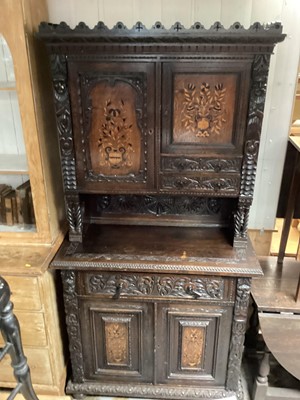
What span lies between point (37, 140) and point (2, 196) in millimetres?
436

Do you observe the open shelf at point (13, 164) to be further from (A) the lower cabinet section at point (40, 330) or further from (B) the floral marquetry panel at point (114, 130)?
(A) the lower cabinet section at point (40, 330)

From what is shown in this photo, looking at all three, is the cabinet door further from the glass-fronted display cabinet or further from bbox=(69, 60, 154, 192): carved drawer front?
the glass-fronted display cabinet

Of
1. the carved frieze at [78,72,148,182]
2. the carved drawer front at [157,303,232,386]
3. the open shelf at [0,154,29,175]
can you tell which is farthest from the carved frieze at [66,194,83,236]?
the carved drawer front at [157,303,232,386]

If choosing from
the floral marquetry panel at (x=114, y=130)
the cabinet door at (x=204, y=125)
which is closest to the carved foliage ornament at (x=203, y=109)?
the cabinet door at (x=204, y=125)

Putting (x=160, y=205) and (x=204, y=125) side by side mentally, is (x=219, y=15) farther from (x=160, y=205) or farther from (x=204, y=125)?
(x=160, y=205)

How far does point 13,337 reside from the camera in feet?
3.67

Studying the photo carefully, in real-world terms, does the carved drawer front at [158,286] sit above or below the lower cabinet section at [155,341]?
above

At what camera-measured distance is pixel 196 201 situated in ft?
6.24

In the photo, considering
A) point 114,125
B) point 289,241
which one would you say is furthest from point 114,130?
point 289,241

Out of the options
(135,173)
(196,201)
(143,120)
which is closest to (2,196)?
(135,173)

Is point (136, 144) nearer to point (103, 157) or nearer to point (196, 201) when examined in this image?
point (103, 157)

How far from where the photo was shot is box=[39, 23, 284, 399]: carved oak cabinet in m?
1.42

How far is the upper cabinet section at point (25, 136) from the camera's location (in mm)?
1426

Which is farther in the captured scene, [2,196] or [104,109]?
[2,196]
